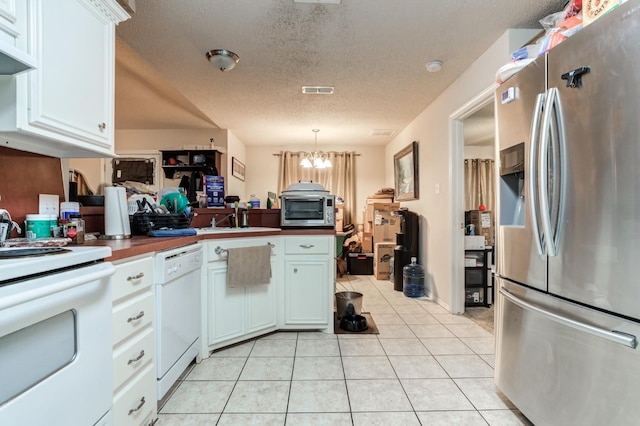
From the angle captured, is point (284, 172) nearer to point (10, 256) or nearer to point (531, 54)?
point (531, 54)

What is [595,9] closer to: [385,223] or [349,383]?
[349,383]

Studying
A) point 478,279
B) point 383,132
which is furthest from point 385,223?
point 478,279

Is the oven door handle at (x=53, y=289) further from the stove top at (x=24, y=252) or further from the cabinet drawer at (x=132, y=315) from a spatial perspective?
the cabinet drawer at (x=132, y=315)

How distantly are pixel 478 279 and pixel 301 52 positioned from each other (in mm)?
3005

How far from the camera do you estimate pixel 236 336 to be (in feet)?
7.46

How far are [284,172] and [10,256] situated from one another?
538cm

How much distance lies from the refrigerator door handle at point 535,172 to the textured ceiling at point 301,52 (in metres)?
1.14

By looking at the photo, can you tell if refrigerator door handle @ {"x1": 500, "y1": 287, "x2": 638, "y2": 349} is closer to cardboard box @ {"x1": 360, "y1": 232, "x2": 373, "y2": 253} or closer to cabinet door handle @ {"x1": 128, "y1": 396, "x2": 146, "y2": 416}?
cabinet door handle @ {"x1": 128, "y1": 396, "x2": 146, "y2": 416}

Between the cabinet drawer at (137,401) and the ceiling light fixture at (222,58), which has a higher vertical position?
the ceiling light fixture at (222,58)

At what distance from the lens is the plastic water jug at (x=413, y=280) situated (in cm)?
382

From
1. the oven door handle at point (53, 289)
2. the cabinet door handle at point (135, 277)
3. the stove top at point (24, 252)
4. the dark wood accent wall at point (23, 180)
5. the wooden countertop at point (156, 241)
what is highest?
the dark wood accent wall at point (23, 180)

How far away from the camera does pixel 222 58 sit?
102 inches

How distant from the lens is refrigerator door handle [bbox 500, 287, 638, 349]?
0.97 metres

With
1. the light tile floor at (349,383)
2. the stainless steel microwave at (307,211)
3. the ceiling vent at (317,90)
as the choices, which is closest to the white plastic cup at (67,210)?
the light tile floor at (349,383)
